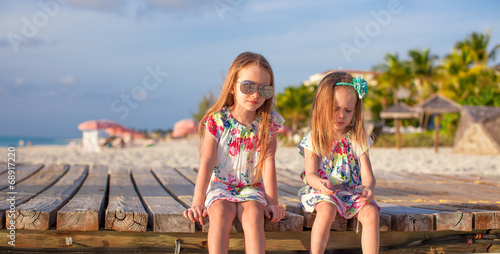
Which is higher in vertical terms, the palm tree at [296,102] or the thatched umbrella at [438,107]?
the palm tree at [296,102]

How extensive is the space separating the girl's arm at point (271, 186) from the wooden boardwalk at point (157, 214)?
82 mm

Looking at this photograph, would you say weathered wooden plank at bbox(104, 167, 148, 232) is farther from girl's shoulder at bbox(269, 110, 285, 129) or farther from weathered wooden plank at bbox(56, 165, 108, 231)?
girl's shoulder at bbox(269, 110, 285, 129)

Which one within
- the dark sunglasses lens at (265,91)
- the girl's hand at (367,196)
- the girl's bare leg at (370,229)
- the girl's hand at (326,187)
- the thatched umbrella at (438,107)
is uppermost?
the thatched umbrella at (438,107)

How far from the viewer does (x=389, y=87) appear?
132 ft

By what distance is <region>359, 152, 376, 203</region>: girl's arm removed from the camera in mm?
2635

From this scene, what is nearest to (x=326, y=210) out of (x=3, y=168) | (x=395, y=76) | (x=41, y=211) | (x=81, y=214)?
(x=81, y=214)

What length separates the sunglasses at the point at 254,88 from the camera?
274 cm

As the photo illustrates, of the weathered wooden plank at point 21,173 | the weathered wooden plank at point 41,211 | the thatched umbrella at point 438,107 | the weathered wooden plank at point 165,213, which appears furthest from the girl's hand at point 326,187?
the thatched umbrella at point 438,107

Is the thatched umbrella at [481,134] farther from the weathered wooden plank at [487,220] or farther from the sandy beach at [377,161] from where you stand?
the weathered wooden plank at [487,220]

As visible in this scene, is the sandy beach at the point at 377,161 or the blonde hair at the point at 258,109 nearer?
the blonde hair at the point at 258,109

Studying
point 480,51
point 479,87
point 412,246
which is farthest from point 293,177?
point 480,51

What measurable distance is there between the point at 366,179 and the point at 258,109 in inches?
31.4

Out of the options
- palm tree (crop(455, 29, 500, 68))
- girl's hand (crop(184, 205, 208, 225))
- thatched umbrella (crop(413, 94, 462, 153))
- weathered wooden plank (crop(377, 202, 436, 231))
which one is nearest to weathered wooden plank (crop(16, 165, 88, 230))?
girl's hand (crop(184, 205, 208, 225))

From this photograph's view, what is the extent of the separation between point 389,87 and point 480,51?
301 inches
